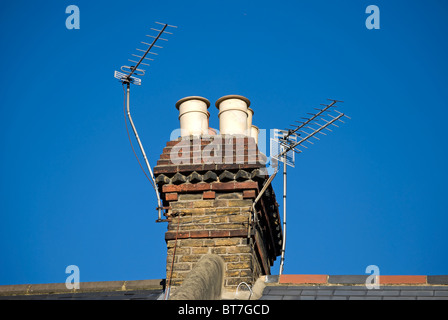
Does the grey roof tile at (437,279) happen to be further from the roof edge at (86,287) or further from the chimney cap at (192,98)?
the chimney cap at (192,98)

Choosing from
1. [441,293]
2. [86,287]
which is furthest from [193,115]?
[441,293]

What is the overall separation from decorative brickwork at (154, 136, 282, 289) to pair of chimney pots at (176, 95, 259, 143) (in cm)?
32

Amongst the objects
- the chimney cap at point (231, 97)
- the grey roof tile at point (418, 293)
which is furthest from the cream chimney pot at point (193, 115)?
the grey roof tile at point (418, 293)

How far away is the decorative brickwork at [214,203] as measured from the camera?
9.99m

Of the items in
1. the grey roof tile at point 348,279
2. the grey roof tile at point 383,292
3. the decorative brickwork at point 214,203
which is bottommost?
the grey roof tile at point 383,292

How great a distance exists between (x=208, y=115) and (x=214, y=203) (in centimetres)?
172

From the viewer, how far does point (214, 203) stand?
1034 cm

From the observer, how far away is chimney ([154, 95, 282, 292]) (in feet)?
32.8

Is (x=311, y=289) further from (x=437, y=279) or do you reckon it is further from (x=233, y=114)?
(x=233, y=114)
